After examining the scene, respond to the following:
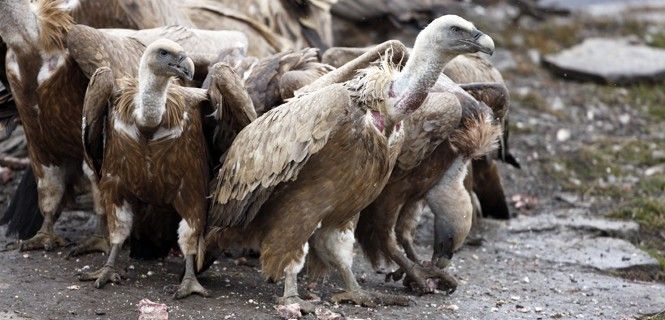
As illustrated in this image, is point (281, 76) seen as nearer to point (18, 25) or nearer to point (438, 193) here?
point (438, 193)

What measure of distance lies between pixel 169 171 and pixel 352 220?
0.92 m

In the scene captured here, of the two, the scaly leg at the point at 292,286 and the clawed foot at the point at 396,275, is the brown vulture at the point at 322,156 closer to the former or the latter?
the scaly leg at the point at 292,286

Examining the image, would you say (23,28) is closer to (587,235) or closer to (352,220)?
(352,220)

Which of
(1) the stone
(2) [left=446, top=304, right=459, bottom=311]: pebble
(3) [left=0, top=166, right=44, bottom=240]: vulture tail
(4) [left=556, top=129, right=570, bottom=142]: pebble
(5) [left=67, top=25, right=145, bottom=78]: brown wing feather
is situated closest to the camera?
(2) [left=446, top=304, right=459, bottom=311]: pebble

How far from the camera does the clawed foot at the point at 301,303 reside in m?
6.36

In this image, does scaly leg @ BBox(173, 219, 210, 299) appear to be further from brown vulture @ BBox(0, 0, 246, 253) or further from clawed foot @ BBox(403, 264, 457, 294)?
clawed foot @ BBox(403, 264, 457, 294)

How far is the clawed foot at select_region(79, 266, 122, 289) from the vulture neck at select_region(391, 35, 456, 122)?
1608mm

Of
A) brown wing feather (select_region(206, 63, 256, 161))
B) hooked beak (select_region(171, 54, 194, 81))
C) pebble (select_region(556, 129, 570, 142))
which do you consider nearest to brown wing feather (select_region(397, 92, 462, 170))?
brown wing feather (select_region(206, 63, 256, 161))

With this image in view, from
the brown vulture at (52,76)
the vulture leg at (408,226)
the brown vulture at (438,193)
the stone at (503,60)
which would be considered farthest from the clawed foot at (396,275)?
the stone at (503,60)

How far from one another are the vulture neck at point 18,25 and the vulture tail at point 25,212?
3.47ft

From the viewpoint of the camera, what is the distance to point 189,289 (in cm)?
657

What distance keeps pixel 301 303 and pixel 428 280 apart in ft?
3.45

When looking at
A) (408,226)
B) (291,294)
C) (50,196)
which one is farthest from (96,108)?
(408,226)

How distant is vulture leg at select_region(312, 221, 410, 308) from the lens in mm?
6715
